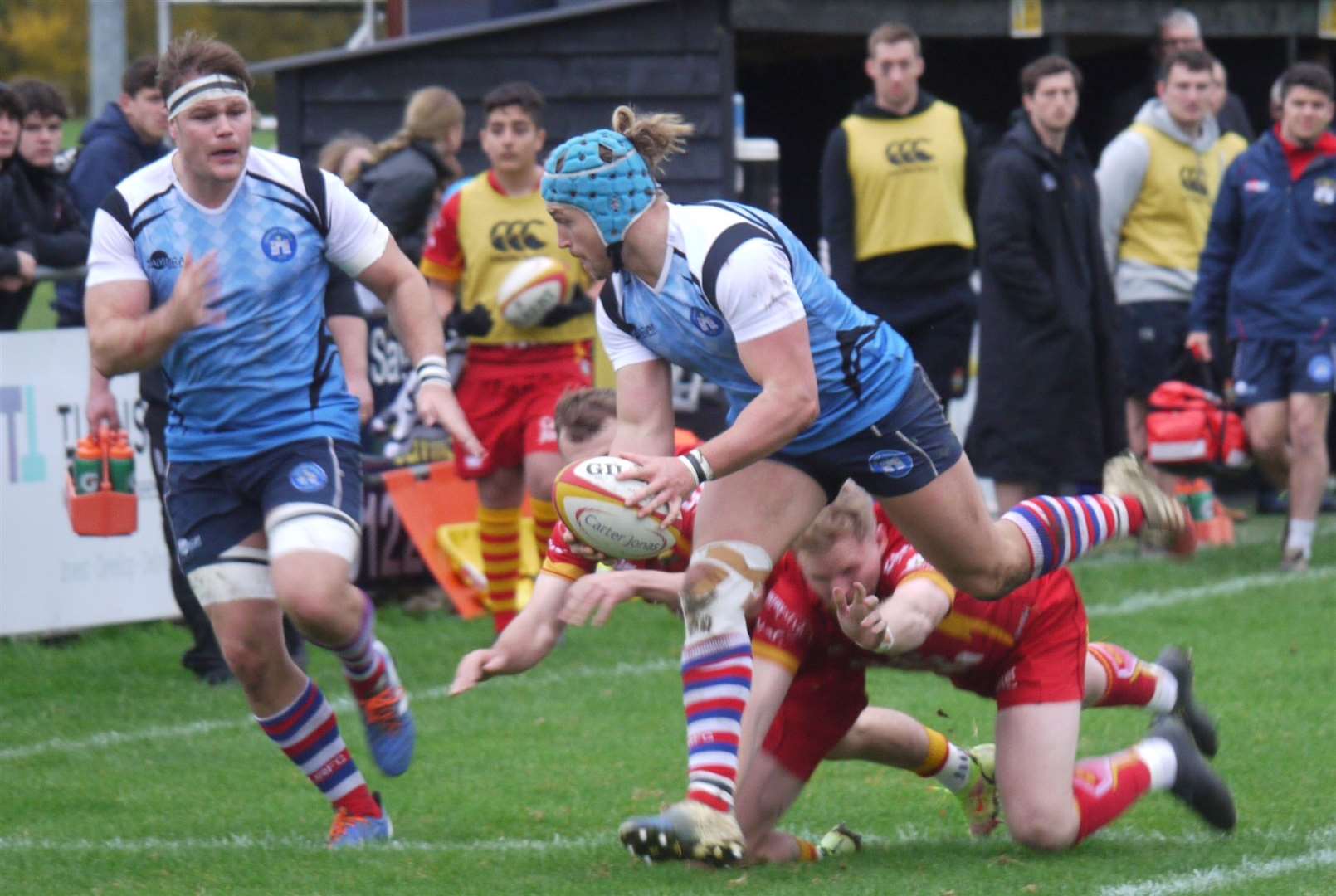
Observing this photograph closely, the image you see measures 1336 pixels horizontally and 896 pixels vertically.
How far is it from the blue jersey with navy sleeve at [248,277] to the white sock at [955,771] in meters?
1.89

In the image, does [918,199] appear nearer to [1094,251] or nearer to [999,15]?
[1094,251]

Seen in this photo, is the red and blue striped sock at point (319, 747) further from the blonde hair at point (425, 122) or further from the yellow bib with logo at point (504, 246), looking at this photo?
the blonde hair at point (425, 122)

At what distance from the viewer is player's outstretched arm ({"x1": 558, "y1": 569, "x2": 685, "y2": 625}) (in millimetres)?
4906

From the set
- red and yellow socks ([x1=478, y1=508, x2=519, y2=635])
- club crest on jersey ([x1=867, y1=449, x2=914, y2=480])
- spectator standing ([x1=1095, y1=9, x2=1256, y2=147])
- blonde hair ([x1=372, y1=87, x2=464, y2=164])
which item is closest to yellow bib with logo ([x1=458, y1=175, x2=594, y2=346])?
red and yellow socks ([x1=478, y1=508, x2=519, y2=635])

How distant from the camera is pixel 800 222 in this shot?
1673 cm

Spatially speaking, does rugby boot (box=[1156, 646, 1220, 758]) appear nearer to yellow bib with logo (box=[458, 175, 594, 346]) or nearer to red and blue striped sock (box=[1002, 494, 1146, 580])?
red and blue striped sock (box=[1002, 494, 1146, 580])

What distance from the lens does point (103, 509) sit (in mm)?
7434

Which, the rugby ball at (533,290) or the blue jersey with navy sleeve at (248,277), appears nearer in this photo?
the blue jersey with navy sleeve at (248,277)

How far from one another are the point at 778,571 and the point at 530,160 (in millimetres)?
3947

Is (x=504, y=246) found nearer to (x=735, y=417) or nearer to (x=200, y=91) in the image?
(x=200, y=91)

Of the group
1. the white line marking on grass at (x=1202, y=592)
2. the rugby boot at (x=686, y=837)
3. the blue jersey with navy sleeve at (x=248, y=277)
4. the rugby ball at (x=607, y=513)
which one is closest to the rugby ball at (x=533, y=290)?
the white line marking on grass at (x=1202, y=592)

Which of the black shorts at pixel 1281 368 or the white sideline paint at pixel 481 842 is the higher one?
the black shorts at pixel 1281 368

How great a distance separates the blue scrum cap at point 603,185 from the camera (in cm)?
496

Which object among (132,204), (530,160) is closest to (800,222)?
(530,160)
